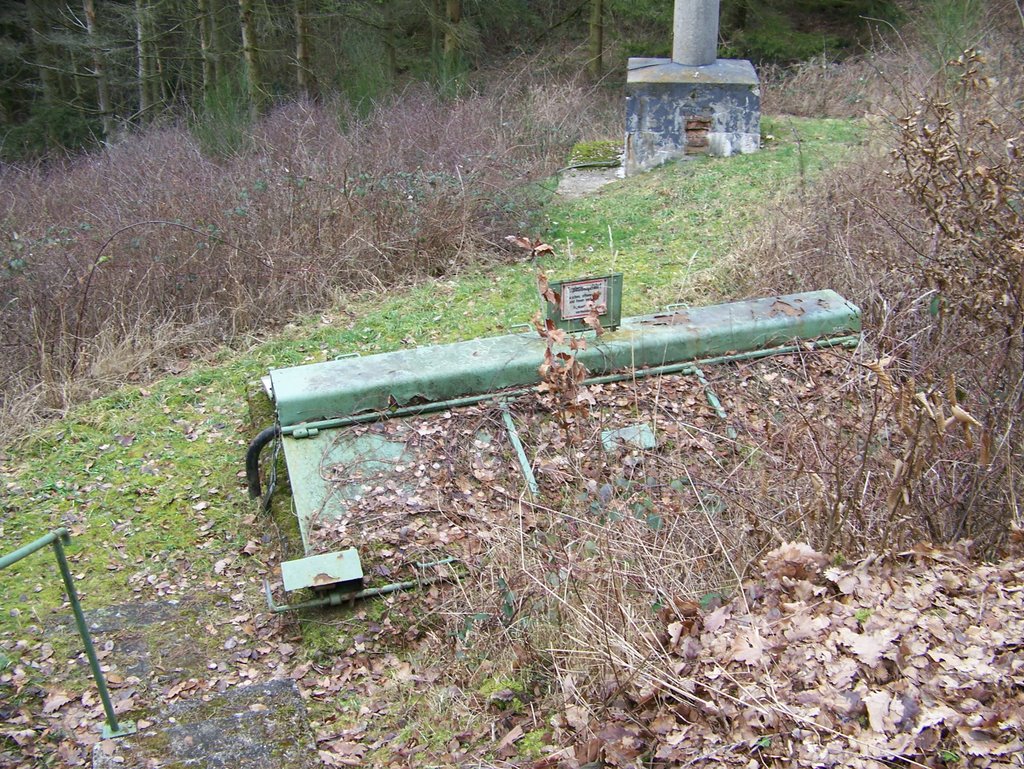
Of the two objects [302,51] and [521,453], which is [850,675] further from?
[302,51]

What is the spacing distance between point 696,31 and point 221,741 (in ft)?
41.9

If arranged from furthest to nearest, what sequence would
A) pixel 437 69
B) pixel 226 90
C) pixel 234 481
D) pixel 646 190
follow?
pixel 437 69 → pixel 226 90 → pixel 646 190 → pixel 234 481

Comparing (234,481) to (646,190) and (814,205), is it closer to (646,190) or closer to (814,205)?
(814,205)

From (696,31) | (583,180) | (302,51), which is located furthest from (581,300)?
(302,51)

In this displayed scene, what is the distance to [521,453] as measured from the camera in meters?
5.29

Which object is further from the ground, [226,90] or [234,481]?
[226,90]

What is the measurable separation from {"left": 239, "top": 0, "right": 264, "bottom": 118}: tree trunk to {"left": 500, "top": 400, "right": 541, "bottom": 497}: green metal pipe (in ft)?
39.3

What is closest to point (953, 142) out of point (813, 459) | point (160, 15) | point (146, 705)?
point (813, 459)

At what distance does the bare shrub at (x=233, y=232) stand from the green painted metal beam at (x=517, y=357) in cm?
306

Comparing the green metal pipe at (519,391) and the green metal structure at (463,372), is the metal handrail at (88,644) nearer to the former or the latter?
the green metal structure at (463,372)

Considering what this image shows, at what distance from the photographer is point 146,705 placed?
4.23 meters

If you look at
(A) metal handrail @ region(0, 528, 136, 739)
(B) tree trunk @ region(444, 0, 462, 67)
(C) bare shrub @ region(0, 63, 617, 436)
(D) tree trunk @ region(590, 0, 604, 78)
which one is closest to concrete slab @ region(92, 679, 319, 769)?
(A) metal handrail @ region(0, 528, 136, 739)

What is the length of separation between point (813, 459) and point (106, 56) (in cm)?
1869

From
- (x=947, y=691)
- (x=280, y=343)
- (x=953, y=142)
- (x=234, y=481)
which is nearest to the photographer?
(x=947, y=691)
